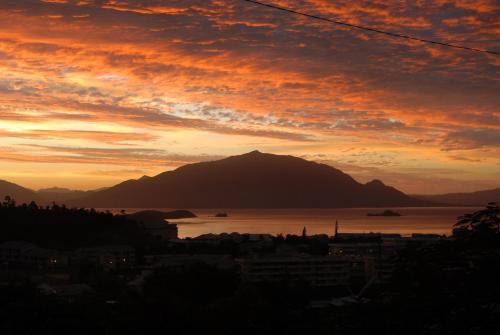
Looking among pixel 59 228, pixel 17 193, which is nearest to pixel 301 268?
pixel 59 228

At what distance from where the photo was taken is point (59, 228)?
3641 centimetres

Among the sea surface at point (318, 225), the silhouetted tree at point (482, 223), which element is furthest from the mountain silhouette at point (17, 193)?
the silhouetted tree at point (482, 223)

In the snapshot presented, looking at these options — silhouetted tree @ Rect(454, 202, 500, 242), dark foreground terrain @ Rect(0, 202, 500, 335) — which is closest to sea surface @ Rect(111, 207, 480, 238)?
dark foreground terrain @ Rect(0, 202, 500, 335)

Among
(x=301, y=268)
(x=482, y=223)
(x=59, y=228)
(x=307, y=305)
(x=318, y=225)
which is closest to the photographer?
(x=482, y=223)

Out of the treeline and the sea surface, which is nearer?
the treeline

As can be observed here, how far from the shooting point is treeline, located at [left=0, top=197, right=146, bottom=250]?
35406 millimetres

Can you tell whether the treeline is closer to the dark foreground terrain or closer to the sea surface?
the sea surface

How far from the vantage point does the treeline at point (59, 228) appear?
1394 inches

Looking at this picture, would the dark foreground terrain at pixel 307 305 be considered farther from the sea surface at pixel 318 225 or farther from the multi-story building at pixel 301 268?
the sea surface at pixel 318 225

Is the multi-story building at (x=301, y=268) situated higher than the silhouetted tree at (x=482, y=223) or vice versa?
the silhouetted tree at (x=482, y=223)

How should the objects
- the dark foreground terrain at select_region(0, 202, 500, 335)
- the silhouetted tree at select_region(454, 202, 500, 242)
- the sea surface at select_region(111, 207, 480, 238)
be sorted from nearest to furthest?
the dark foreground terrain at select_region(0, 202, 500, 335) < the silhouetted tree at select_region(454, 202, 500, 242) < the sea surface at select_region(111, 207, 480, 238)

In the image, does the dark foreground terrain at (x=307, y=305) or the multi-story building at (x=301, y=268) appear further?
the multi-story building at (x=301, y=268)

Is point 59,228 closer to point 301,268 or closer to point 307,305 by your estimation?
point 301,268

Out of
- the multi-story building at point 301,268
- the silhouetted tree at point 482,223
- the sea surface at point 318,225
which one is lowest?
the multi-story building at point 301,268
